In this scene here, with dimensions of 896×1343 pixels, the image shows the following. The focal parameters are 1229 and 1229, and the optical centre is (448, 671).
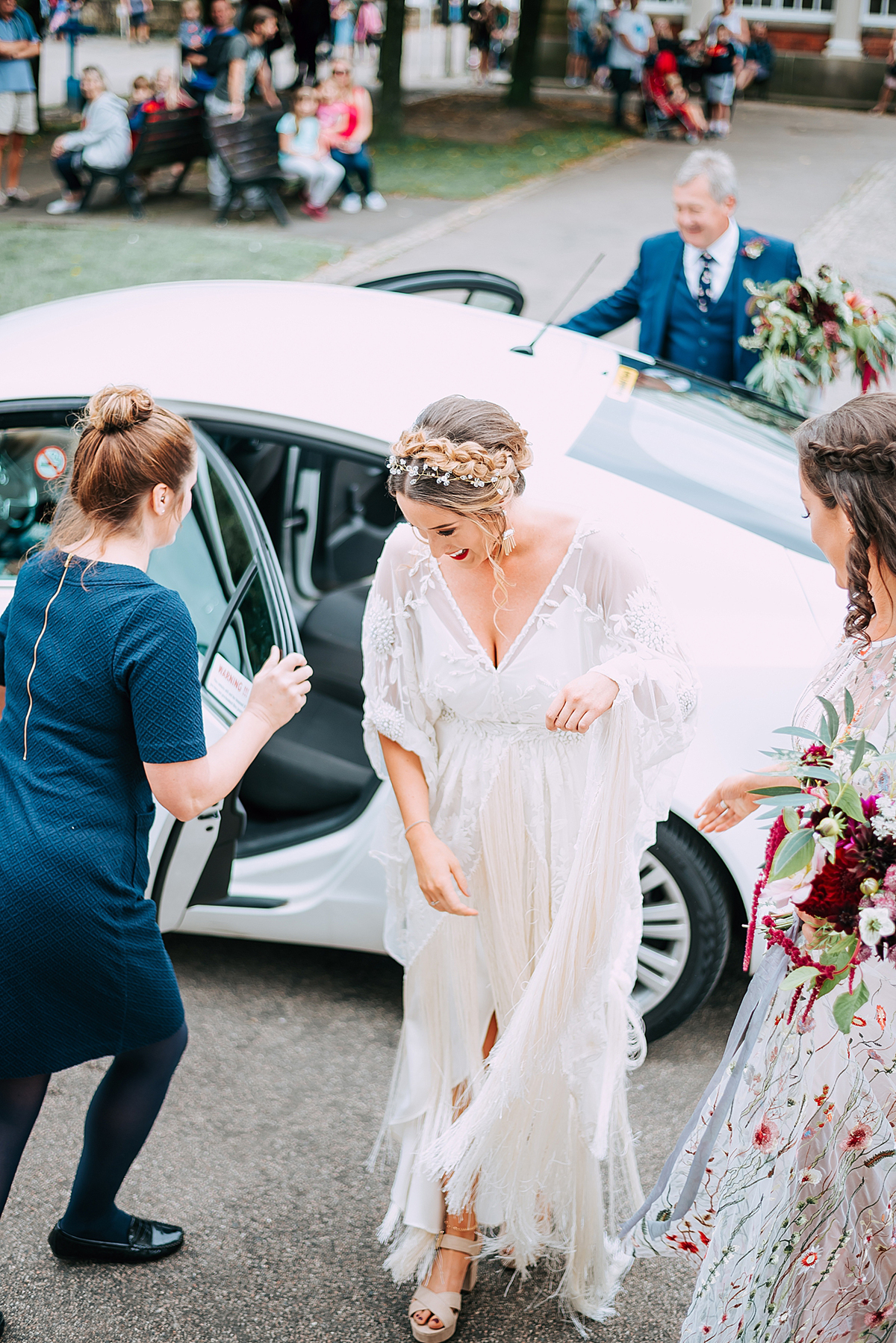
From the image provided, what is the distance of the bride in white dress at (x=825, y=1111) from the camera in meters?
1.96

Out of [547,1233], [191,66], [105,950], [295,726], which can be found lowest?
[547,1233]

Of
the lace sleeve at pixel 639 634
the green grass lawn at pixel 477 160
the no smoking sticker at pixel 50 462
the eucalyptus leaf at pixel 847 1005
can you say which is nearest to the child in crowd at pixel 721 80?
the green grass lawn at pixel 477 160

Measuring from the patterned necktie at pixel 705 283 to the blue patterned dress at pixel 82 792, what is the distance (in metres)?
3.17

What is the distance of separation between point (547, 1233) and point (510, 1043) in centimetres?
51

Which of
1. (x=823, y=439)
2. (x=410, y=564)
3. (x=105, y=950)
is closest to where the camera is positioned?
(x=823, y=439)

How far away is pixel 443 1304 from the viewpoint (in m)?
2.44

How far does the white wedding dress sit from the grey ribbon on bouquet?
0.22m

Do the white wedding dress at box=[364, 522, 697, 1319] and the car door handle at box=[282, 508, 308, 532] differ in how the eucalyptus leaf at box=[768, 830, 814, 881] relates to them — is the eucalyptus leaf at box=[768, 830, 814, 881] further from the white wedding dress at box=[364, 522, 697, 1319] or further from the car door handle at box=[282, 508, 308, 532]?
the car door handle at box=[282, 508, 308, 532]

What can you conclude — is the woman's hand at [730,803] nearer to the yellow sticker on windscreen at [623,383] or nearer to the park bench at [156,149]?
the yellow sticker on windscreen at [623,383]

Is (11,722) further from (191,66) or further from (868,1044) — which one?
Result: (191,66)

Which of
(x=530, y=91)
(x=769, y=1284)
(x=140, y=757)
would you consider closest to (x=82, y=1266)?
(x=140, y=757)

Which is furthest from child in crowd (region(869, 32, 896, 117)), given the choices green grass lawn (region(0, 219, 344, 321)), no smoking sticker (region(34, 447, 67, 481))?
no smoking sticker (region(34, 447, 67, 481))

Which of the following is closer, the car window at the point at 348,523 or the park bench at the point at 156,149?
the car window at the point at 348,523

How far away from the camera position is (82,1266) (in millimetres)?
2572
